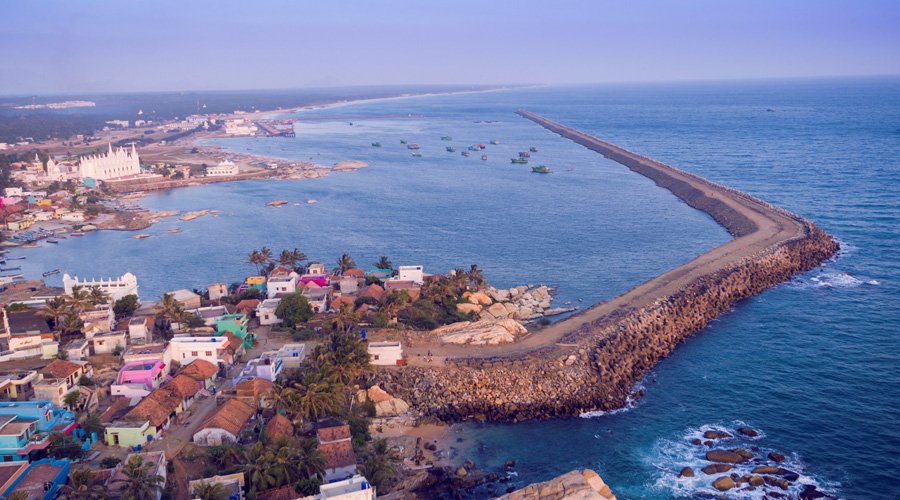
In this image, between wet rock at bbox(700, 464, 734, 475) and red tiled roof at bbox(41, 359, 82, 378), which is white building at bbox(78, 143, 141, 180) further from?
wet rock at bbox(700, 464, 734, 475)

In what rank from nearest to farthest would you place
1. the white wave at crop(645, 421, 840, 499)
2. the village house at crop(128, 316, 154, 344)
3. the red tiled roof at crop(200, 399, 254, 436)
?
the white wave at crop(645, 421, 840, 499)
the red tiled roof at crop(200, 399, 254, 436)
the village house at crop(128, 316, 154, 344)

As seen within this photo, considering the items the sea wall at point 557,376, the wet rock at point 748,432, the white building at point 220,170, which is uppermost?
the white building at point 220,170

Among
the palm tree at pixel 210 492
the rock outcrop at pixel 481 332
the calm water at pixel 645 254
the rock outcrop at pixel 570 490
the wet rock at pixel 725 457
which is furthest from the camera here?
the rock outcrop at pixel 481 332

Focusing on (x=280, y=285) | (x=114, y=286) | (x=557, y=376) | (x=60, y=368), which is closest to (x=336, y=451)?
(x=557, y=376)

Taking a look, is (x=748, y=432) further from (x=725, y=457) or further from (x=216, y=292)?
(x=216, y=292)

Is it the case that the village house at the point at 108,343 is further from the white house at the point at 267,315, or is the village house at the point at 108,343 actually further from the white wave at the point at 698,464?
the white wave at the point at 698,464

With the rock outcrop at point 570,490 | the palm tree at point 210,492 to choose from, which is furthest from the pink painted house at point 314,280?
the rock outcrop at point 570,490

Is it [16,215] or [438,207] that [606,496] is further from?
[16,215]

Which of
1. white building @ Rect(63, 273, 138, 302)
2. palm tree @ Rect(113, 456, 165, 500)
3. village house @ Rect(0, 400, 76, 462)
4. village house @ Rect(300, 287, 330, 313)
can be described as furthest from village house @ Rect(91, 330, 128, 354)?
palm tree @ Rect(113, 456, 165, 500)

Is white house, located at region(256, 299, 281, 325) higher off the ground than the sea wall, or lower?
higher
